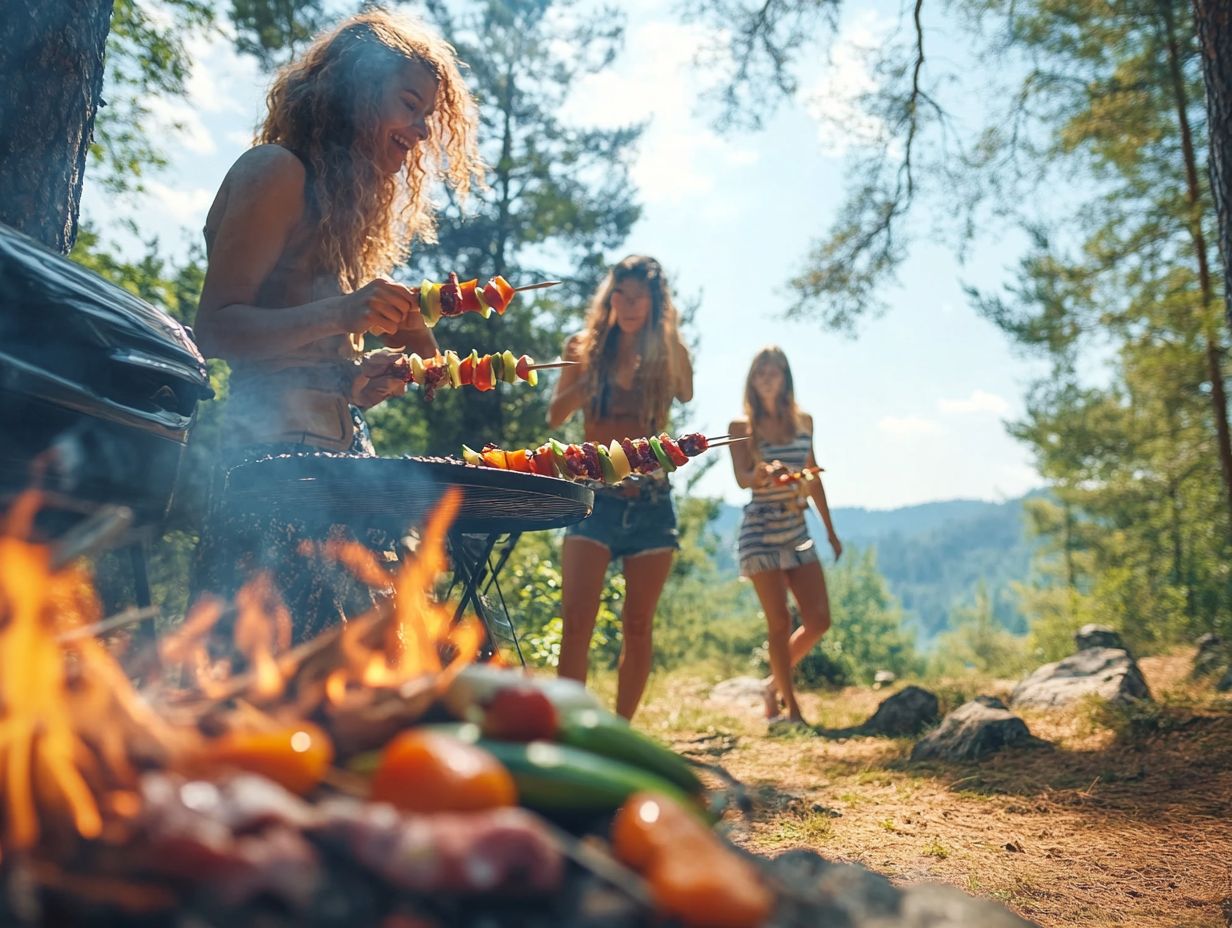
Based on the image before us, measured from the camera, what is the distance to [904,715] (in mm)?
6719

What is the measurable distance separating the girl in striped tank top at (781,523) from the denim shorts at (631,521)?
210 centimetres

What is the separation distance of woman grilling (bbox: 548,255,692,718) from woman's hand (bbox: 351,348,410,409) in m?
1.76

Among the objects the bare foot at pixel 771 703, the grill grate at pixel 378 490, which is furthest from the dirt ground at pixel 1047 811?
the grill grate at pixel 378 490

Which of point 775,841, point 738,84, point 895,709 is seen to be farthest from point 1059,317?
point 775,841

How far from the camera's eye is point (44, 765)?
0.87 metres

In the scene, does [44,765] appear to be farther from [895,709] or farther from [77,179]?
[895,709]

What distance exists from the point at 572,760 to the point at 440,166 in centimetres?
271

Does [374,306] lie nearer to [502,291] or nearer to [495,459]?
[502,291]

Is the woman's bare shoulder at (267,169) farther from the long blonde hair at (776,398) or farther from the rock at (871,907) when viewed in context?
the long blonde hair at (776,398)

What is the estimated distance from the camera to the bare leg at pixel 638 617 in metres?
4.47

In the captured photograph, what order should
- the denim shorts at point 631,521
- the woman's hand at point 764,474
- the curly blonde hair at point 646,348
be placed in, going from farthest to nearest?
the woman's hand at point 764,474
the curly blonde hair at point 646,348
the denim shorts at point 631,521

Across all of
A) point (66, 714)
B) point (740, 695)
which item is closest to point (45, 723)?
point (66, 714)

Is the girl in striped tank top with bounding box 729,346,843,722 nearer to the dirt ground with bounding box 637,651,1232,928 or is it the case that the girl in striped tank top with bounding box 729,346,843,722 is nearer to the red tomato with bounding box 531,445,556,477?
the dirt ground with bounding box 637,651,1232,928

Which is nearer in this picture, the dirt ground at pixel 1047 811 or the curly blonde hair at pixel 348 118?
the curly blonde hair at pixel 348 118
